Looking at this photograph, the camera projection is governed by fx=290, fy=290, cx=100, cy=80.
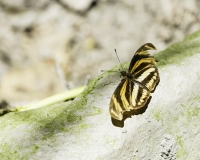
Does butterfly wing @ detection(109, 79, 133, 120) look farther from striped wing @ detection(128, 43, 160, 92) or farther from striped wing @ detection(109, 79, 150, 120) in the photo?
striped wing @ detection(128, 43, 160, 92)

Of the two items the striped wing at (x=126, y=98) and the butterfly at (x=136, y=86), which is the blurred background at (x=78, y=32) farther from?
the striped wing at (x=126, y=98)

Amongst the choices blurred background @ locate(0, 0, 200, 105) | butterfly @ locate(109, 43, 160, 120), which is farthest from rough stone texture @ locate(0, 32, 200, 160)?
blurred background @ locate(0, 0, 200, 105)

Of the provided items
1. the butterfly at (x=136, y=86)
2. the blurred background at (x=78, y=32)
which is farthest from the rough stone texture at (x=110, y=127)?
the blurred background at (x=78, y=32)

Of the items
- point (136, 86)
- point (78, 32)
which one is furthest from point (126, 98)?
point (78, 32)

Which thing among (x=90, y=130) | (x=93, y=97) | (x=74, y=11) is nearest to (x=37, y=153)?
(x=90, y=130)

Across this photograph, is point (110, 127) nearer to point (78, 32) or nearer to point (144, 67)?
point (144, 67)

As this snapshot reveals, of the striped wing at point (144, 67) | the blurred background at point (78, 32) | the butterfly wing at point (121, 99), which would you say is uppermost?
the striped wing at point (144, 67)
